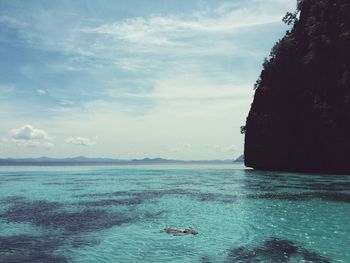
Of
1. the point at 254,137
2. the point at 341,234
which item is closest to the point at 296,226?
the point at 341,234

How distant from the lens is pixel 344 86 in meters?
77.3

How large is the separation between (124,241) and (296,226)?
11938 mm

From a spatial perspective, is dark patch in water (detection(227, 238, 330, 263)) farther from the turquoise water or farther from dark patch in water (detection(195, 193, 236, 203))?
dark patch in water (detection(195, 193, 236, 203))

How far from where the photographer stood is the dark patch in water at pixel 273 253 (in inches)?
693

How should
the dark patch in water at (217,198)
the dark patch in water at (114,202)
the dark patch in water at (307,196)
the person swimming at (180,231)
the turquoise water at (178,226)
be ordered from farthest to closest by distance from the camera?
the dark patch in water at (217,198) → the dark patch in water at (307,196) → the dark patch in water at (114,202) → the person swimming at (180,231) → the turquoise water at (178,226)

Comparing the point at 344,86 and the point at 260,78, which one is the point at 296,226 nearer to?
the point at 344,86

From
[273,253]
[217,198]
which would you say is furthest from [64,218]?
[217,198]

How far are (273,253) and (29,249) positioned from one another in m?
12.6

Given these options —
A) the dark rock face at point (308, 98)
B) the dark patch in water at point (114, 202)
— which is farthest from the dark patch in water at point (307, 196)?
the dark rock face at point (308, 98)

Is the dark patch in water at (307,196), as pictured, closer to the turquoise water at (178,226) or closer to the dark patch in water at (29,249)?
the turquoise water at (178,226)

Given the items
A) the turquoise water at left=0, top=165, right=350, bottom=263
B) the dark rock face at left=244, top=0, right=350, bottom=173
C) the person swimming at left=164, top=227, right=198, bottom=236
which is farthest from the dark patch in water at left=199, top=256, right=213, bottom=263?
the dark rock face at left=244, top=0, right=350, bottom=173

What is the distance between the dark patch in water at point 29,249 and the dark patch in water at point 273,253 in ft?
27.9

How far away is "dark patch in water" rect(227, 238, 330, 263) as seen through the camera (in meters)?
17.6

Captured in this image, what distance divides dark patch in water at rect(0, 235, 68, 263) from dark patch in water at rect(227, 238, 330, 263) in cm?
849
